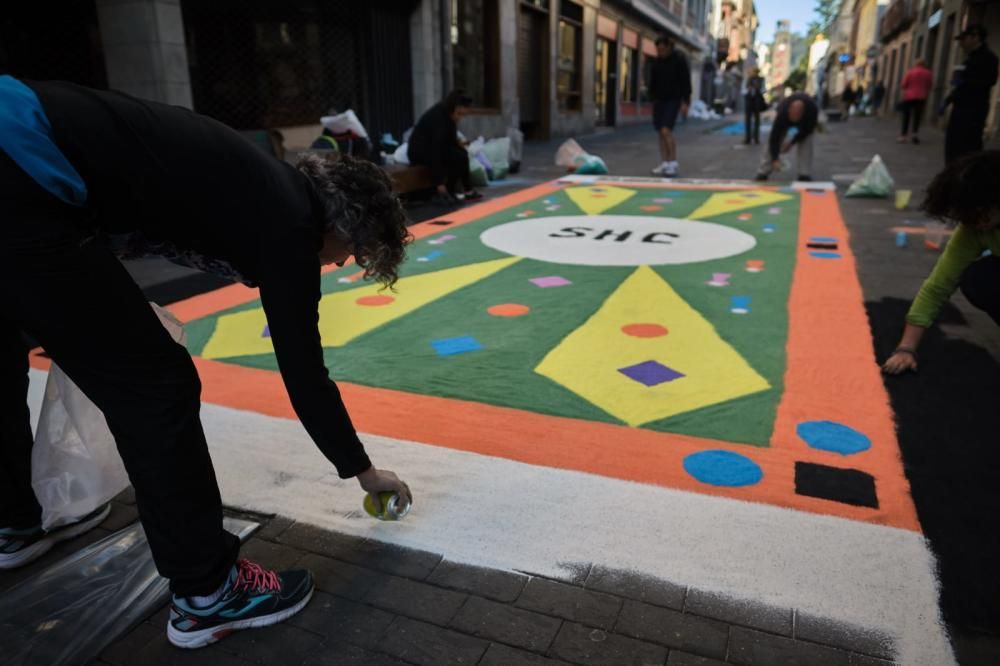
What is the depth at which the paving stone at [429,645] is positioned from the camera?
1.51 meters

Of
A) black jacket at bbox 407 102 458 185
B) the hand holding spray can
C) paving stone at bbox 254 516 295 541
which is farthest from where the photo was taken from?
black jacket at bbox 407 102 458 185

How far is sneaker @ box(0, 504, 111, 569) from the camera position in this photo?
185cm

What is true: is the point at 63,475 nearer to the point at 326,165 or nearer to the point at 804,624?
the point at 326,165

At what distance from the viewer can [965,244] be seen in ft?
8.66

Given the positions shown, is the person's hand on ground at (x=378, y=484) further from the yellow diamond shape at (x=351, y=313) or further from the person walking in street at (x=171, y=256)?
the yellow diamond shape at (x=351, y=313)

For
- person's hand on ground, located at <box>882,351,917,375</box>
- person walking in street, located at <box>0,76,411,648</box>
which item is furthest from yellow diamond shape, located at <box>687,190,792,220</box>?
person walking in street, located at <box>0,76,411,648</box>

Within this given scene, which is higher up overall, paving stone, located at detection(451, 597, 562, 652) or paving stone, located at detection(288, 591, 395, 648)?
paving stone, located at detection(451, 597, 562, 652)

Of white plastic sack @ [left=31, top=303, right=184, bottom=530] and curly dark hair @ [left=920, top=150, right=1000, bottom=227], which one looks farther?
curly dark hair @ [left=920, top=150, right=1000, bottom=227]

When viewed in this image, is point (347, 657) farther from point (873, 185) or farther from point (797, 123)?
point (797, 123)

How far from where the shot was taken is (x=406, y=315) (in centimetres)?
392

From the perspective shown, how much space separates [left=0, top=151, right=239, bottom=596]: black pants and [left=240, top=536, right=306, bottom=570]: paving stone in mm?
315

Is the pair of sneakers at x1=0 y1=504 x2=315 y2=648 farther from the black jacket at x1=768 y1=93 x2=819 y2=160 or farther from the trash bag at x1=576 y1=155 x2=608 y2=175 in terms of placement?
the trash bag at x1=576 y1=155 x2=608 y2=175

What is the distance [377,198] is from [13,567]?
1.45 m

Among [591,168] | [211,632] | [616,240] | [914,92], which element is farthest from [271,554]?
[914,92]
